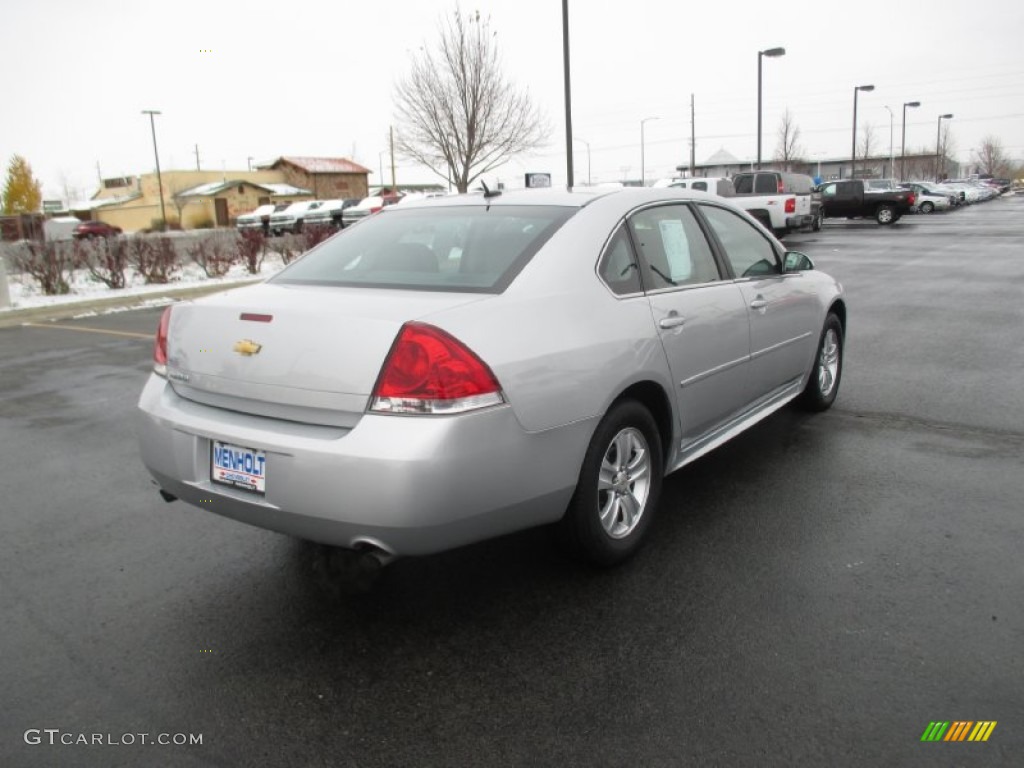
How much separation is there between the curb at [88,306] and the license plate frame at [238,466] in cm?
1041

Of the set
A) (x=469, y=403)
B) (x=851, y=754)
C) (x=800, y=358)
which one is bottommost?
(x=851, y=754)

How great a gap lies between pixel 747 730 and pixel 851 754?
0.96 ft

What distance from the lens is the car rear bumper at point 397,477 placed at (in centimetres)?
285

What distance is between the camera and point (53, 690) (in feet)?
9.43

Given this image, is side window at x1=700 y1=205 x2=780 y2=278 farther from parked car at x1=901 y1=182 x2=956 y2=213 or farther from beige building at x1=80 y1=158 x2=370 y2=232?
beige building at x1=80 y1=158 x2=370 y2=232

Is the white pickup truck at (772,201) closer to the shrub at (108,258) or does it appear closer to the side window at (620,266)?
the shrub at (108,258)

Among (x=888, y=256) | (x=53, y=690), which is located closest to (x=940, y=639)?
(x=53, y=690)

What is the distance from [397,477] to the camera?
282 centimetres

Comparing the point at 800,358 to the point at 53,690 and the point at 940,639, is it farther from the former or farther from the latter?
the point at 53,690

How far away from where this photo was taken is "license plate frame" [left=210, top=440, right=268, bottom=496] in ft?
10.1

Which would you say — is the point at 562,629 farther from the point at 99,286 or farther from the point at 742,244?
the point at 99,286

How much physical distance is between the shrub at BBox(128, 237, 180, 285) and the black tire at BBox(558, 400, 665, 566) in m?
15.5

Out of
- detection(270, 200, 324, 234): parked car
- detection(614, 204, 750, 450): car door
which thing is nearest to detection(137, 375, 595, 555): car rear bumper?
detection(614, 204, 750, 450): car door

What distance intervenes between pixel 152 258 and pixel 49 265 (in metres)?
1.91
